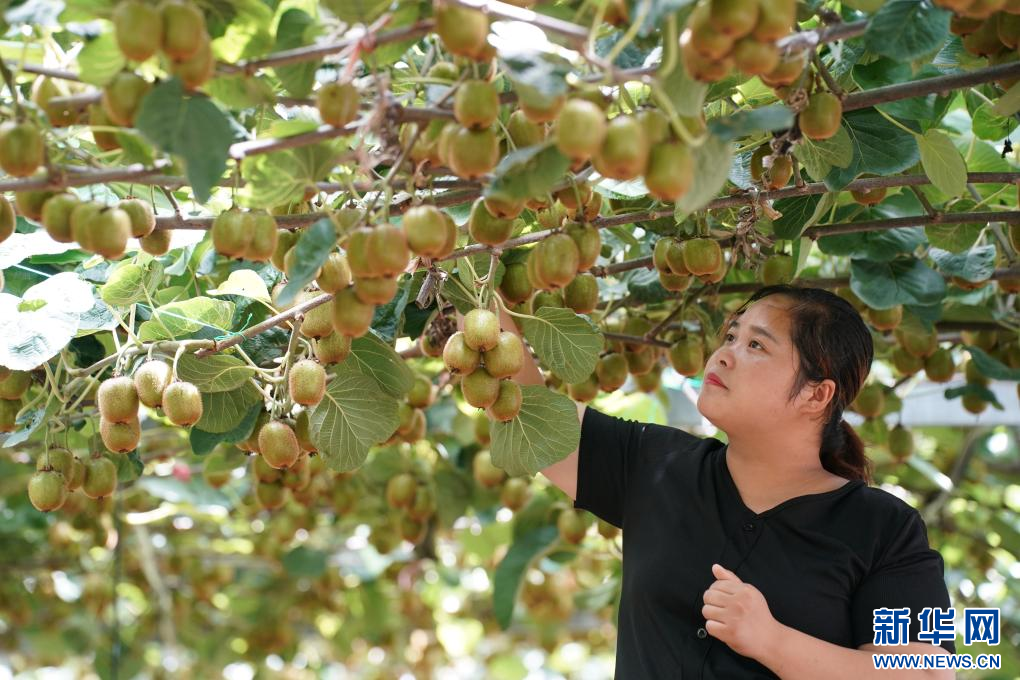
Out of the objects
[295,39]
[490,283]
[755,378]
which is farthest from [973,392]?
[295,39]

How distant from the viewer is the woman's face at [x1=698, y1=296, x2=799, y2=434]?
6.15 feet

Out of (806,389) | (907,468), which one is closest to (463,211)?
(806,389)

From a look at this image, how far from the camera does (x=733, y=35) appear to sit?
3.07 feet

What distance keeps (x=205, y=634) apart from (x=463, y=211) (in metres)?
4.88

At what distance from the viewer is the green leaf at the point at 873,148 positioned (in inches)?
62.6

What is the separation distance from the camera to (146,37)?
0.92m

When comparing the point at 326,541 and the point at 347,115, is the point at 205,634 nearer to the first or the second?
the point at 326,541

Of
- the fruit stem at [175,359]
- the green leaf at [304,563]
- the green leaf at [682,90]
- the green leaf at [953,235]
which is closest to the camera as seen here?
the green leaf at [682,90]

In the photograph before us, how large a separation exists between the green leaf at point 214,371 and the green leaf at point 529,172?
644 millimetres

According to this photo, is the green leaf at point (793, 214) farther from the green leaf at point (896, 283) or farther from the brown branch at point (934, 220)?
the green leaf at point (896, 283)

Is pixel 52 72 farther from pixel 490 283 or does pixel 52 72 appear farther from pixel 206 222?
pixel 490 283

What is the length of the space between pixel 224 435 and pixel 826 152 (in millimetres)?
1034

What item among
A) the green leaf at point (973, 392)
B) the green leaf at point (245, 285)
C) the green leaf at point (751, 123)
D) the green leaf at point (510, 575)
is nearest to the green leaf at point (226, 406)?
the green leaf at point (245, 285)

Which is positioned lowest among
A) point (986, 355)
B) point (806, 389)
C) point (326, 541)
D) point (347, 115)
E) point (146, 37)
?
point (326, 541)
